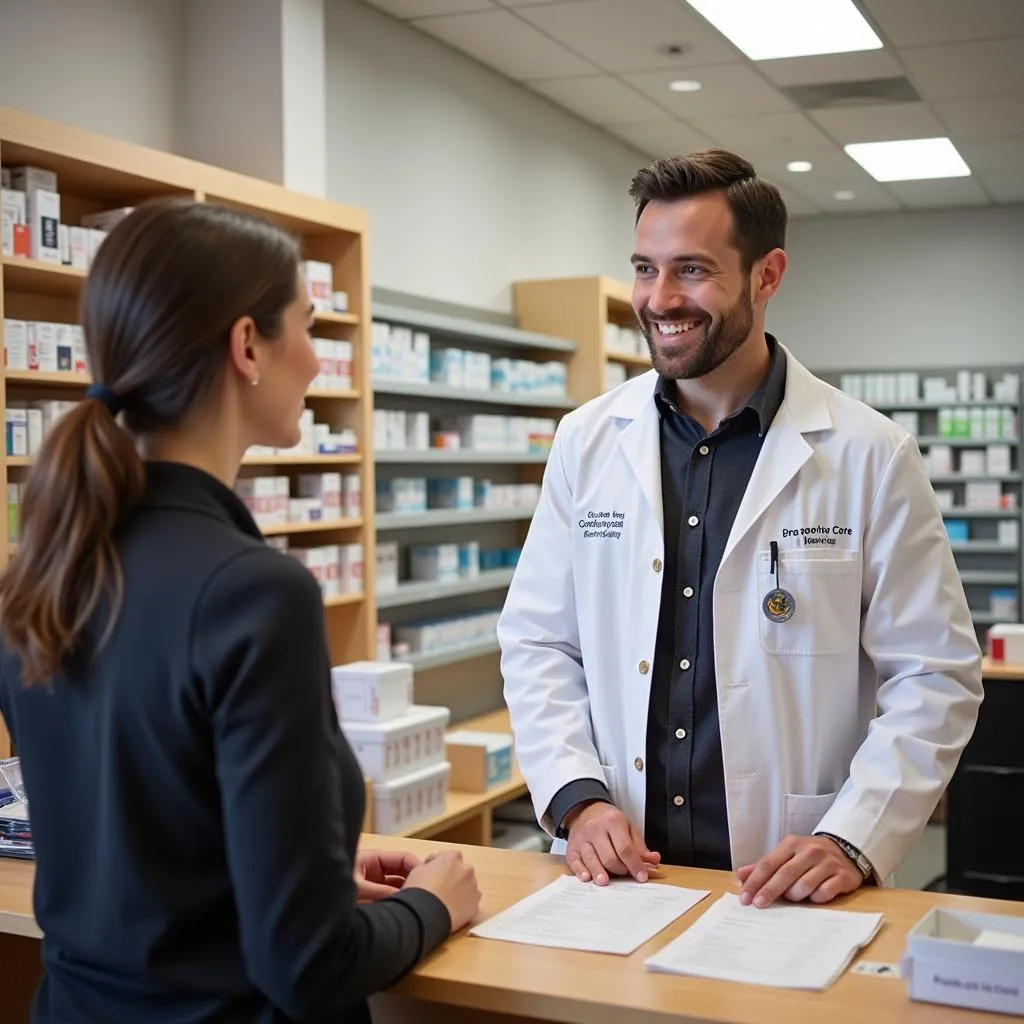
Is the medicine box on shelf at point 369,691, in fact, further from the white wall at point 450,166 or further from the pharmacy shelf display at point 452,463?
the white wall at point 450,166

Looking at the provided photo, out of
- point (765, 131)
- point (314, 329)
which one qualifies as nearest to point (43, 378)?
point (314, 329)

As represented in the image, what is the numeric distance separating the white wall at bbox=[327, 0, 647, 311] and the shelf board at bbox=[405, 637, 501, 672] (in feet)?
4.73

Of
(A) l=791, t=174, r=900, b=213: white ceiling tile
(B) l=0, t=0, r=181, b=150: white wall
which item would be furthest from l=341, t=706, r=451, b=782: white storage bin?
(A) l=791, t=174, r=900, b=213: white ceiling tile

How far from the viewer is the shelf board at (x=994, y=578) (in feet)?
29.5

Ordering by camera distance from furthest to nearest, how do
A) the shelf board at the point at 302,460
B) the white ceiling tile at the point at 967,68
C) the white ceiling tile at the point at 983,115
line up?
the white ceiling tile at the point at 983,115 → the white ceiling tile at the point at 967,68 → the shelf board at the point at 302,460

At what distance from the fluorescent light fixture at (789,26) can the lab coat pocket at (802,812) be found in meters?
3.78

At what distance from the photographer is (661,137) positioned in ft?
24.3

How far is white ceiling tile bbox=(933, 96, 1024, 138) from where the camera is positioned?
6480mm

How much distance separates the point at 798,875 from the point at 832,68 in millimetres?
4931

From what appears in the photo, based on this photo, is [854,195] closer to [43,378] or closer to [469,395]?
[469,395]

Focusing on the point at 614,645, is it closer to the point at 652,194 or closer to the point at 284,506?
the point at 652,194

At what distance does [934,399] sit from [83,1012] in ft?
28.7

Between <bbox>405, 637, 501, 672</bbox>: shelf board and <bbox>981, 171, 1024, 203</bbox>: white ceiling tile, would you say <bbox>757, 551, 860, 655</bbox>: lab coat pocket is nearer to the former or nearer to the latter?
<bbox>405, 637, 501, 672</bbox>: shelf board

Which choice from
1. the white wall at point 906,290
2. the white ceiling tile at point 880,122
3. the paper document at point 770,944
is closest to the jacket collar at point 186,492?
the paper document at point 770,944
